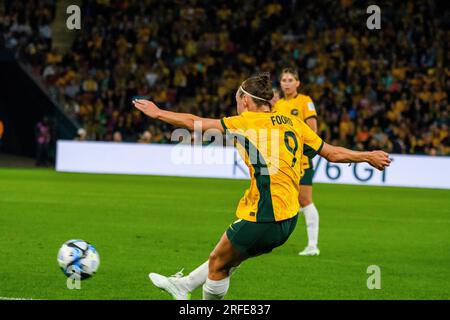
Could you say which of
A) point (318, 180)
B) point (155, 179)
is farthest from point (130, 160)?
point (318, 180)

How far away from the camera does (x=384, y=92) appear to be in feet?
99.5

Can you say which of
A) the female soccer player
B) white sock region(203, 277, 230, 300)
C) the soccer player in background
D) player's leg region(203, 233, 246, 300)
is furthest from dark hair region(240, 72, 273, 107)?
the soccer player in background

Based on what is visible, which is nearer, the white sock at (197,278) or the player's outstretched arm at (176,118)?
the player's outstretched arm at (176,118)

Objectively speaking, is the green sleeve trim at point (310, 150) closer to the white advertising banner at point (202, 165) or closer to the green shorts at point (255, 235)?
the green shorts at point (255, 235)

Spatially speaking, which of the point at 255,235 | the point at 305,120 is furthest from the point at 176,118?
the point at 305,120

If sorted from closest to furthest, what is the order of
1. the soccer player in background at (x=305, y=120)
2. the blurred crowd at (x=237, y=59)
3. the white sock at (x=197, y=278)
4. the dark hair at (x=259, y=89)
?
1. the dark hair at (x=259, y=89)
2. the white sock at (x=197, y=278)
3. the soccer player in background at (x=305, y=120)
4. the blurred crowd at (x=237, y=59)

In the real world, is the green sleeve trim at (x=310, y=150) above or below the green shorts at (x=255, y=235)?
above

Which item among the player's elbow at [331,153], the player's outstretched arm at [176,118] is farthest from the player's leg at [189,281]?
the player's elbow at [331,153]

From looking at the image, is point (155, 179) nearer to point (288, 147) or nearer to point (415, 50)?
point (415, 50)

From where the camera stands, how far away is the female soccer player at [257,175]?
705 centimetres

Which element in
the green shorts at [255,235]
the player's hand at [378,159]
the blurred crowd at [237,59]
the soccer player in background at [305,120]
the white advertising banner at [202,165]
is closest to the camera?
the green shorts at [255,235]

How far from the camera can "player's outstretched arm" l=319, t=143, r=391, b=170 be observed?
291 inches

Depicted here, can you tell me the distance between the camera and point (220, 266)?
7.20m

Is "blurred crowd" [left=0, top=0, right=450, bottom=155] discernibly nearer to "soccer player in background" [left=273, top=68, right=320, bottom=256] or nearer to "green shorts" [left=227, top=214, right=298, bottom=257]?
"soccer player in background" [left=273, top=68, right=320, bottom=256]
